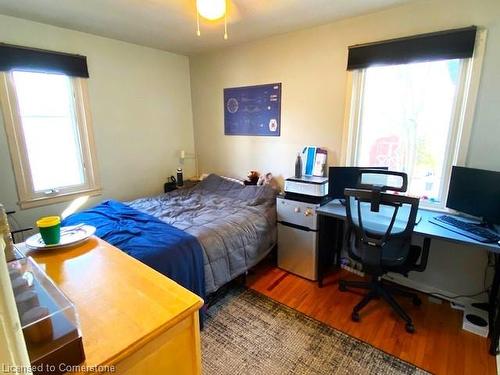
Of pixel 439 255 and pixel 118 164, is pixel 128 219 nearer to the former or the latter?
pixel 118 164

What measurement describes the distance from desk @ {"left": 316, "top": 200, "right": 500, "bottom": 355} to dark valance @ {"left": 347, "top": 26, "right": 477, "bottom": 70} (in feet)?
4.07

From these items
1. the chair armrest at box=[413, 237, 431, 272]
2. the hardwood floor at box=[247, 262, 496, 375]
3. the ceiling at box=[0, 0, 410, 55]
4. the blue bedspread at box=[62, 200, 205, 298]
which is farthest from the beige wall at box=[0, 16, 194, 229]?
the chair armrest at box=[413, 237, 431, 272]

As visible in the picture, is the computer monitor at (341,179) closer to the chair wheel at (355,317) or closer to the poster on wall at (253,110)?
the poster on wall at (253,110)

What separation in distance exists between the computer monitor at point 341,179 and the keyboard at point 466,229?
70 cm

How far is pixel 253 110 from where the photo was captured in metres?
3.30

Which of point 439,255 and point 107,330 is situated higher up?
point 107,330

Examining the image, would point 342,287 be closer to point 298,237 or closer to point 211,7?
point 298,237

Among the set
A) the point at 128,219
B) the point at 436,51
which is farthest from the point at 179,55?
the point at 436,51

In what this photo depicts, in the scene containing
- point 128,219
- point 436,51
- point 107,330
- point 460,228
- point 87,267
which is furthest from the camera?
point 128,219

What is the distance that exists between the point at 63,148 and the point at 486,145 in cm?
380

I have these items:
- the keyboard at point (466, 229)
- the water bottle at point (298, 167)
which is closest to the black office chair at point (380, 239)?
the keyboard at point (466, 229)

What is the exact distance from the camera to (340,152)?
2.73 meters

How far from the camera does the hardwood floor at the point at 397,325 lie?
1751 millimetres

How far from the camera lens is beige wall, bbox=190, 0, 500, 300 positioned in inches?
78.9
